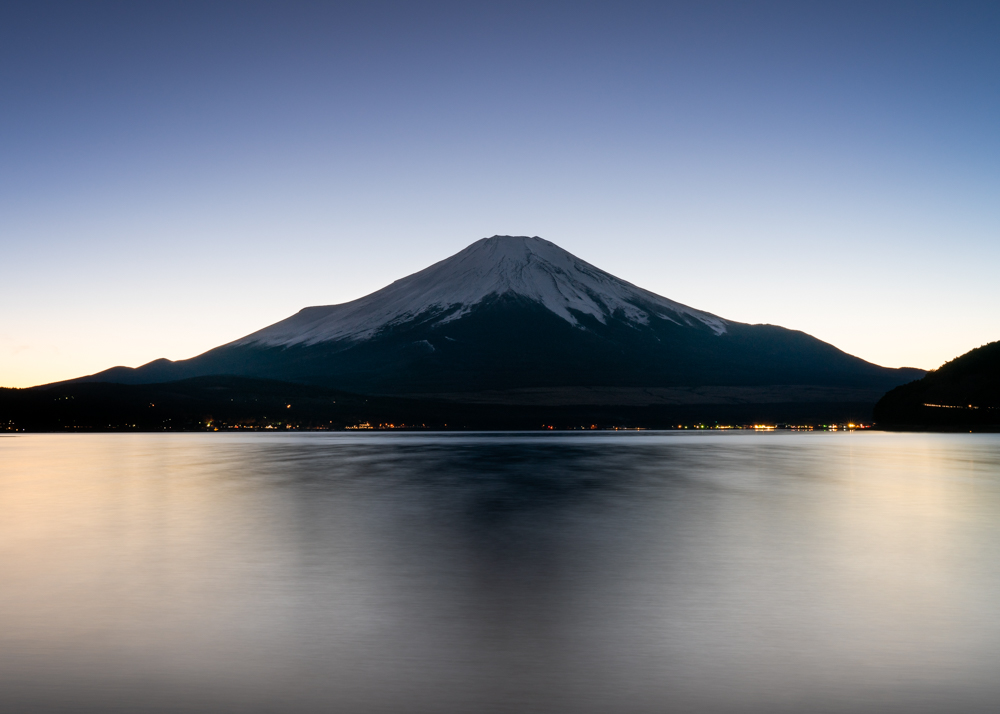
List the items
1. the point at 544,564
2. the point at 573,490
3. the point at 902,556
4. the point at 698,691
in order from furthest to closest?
the point at 573,490 < the point at 902,556 < the point at 544,564 < the point at 698,691

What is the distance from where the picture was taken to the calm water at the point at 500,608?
8.33 m

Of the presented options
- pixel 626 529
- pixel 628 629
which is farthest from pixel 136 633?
pixel 626 529

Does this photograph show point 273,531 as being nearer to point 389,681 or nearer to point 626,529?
point 626,529

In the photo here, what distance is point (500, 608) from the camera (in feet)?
39.6

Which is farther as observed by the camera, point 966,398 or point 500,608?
point 966,398

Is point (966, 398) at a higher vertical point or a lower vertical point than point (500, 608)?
higher

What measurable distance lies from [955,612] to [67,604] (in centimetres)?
1199

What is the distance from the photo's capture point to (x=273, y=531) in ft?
70.8

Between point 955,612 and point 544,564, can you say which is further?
point 544,564

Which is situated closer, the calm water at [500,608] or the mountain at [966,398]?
the calm water at [500,608]

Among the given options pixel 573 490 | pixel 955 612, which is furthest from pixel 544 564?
pixel 573 490

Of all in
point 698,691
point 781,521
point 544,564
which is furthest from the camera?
point 781,521

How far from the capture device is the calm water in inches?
328

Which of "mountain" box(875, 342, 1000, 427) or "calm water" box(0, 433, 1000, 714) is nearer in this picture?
"calm water" box(0, 433, 1000, 714)
